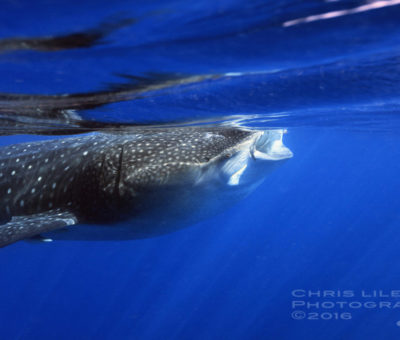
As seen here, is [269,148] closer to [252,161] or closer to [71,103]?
[252,161]

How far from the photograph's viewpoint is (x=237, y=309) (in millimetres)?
38375

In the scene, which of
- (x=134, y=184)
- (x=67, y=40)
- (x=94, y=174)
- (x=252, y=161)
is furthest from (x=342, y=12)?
(x=94, y=174)

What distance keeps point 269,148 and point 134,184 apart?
2.34 m

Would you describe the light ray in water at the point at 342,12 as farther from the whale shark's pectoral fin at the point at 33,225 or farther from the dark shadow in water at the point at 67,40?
the whale shark's pectoral fin at the point at 33,225

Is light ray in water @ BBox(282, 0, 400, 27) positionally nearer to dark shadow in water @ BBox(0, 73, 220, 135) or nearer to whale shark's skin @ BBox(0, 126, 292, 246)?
whale shark's skin @ BBox(0, 126, 292, 246)

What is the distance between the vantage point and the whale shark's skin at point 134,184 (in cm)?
521

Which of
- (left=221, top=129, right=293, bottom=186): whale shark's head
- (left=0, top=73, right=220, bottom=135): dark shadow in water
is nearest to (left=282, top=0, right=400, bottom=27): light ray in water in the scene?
(left=221, top=129, right=293, bottom=186): whale shark's head

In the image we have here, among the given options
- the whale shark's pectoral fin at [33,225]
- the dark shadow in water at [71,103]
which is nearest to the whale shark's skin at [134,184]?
the whale shark's pectoral fin at [33,225]

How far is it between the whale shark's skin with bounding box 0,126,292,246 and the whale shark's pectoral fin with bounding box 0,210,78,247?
1cm

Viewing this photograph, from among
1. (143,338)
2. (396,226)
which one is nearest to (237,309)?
(143,338)

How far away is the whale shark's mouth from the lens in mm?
5486

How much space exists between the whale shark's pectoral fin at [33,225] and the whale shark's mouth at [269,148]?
284 centimetres

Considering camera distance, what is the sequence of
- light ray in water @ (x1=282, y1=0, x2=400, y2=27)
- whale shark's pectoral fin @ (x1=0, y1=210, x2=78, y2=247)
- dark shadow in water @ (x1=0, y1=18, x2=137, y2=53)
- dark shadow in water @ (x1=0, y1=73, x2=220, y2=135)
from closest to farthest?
light ray in water @ (x1=282, y1=0, x2=400, y2=27) → dark shadow in water @ (x1=0, y1=18, x2=137, y2=53) → whale shark's pectoral fin @ (x1=0, y1=210, x2=78, y2=247) → dark shadow in water @ (x1=0, y1=73, x2=220, y2=135)

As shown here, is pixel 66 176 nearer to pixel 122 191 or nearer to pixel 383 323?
pixel 122 191
